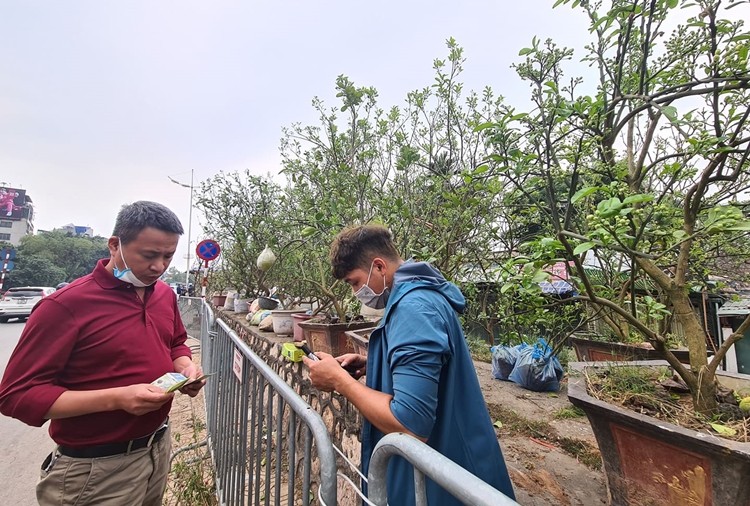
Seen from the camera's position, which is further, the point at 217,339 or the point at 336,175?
the point at 336,175

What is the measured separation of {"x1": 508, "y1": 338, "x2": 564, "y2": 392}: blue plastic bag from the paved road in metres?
4.89

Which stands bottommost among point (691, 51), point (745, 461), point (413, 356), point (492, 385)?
point (492, 385)

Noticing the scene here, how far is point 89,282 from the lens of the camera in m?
1.69

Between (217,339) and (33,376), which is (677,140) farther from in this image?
(33,376)

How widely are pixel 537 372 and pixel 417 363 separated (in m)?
3.48

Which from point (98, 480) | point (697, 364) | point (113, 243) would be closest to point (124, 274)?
point (113, 243)

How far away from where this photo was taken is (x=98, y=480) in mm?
1606

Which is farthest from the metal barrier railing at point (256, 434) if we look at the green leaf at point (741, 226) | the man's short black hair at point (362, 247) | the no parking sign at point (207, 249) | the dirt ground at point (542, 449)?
the no parking sign at point (207, 249)

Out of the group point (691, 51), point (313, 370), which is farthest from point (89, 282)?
point (691, 51)

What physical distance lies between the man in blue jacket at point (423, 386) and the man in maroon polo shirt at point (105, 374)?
897 mm

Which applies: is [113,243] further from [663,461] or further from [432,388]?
[663,461]

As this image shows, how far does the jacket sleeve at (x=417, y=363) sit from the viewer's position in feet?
3.80

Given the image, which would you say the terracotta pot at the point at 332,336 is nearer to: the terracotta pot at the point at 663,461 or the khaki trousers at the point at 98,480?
the khaki trousers at the point at 98,480

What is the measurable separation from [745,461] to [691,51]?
6.26 ft
